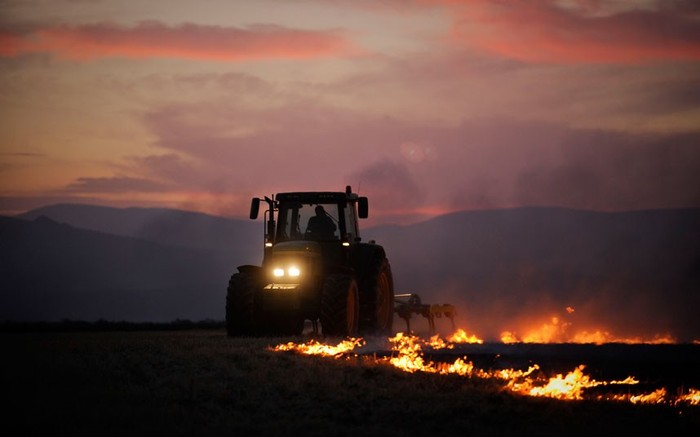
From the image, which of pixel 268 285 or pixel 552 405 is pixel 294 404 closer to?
pixel 552 405

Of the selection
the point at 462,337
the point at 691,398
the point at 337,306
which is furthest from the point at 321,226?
the point at 691,398

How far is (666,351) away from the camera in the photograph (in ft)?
77.2

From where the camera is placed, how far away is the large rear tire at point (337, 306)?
85.5 ft

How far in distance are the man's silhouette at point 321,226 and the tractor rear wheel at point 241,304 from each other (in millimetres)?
2504

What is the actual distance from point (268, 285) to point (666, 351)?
992 cm

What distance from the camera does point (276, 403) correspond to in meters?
16.0

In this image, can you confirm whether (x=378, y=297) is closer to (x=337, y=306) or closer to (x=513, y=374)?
(x=337, y=306)

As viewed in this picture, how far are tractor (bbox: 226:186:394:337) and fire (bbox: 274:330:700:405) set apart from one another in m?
1.51

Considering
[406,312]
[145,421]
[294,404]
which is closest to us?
[145,421]

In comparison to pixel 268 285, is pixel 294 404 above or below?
below

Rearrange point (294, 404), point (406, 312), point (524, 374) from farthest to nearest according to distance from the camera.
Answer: point (406, 312), point (524, 374), point (294, 404)

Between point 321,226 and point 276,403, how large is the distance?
41.6 ft

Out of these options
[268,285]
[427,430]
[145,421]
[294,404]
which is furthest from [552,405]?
[268,285]

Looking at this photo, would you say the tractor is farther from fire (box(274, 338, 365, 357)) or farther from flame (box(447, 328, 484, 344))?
flame (box(447, 328, 484, 344))
